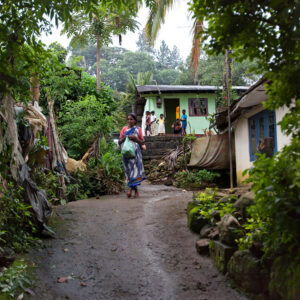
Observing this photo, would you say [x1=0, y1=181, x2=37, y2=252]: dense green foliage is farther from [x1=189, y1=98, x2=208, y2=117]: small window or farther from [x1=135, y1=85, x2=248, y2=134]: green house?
[x1=189, y1=98, x2=208, y2=117]: small window

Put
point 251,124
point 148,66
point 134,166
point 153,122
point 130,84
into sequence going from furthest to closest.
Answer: point 148,66, point 130,84, point 153,122, point 251,124, point 134,166

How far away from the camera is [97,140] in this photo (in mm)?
10883

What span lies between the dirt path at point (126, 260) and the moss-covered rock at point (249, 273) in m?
0.14

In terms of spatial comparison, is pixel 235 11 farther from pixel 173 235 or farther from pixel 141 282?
pixel 173 235

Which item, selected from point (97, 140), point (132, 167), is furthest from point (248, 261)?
point (97, 140)

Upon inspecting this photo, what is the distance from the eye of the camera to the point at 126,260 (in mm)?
4340

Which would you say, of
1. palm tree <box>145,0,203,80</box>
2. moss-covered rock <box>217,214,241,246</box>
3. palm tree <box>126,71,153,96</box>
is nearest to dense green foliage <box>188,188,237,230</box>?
moss-covered rock <box>217,214,241,246</box>

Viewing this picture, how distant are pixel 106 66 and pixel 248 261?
50717 millimetres

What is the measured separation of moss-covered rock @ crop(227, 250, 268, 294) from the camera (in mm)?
3234

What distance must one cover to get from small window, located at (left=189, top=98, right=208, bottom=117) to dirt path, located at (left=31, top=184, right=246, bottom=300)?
15.2 m

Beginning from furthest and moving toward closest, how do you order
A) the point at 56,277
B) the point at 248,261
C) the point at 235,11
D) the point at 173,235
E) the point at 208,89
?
the point at 208,89 → the point at 173,235 → the point at 56,277 → the point at 248,261 → the point at 235,11

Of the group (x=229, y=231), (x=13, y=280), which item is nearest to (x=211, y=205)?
(x=229, y=231)

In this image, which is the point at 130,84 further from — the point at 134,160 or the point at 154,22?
the point at 134,160

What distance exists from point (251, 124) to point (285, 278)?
25.9 feet
